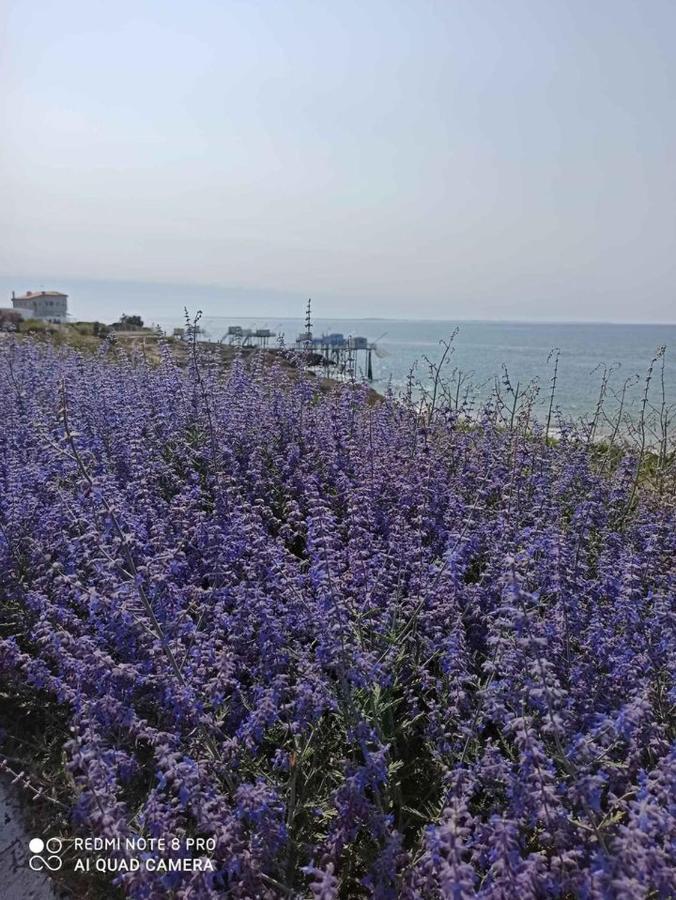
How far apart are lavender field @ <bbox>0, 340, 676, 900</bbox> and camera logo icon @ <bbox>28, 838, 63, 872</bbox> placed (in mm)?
90

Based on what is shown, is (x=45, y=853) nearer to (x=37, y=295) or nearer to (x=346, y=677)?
(x=346, y=677)

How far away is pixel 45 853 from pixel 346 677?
169cm

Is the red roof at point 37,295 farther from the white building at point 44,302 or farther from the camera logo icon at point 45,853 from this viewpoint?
the camera logo icon at point 45,853

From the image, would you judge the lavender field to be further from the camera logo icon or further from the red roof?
Result: the red roof

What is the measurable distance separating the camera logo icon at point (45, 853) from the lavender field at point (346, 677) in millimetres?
90

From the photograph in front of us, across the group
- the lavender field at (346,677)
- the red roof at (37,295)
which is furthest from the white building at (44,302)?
the lavender field at (346,677)

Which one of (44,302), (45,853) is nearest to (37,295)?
(44,302)

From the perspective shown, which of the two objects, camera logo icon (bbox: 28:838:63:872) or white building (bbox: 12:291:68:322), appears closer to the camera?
camera logo icon (bbox: 28:838:63:872)

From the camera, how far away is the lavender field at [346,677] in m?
2.35

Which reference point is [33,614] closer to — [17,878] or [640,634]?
[17,878]

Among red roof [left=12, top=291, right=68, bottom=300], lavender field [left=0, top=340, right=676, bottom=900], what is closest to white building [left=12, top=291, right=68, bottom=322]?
red roof [left=12, top=291, right=68, bottom=300]

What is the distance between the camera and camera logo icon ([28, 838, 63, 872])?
9.98 feet

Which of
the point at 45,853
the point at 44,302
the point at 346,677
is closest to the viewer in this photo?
the point at 346,677

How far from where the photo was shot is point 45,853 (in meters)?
3.14
